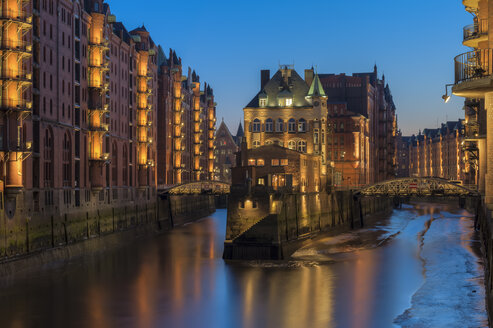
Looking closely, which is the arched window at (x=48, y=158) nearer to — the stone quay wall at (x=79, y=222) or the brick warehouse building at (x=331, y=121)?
the stone quay wall at (x=79, y=222)

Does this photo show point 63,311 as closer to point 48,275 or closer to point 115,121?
point 48,275

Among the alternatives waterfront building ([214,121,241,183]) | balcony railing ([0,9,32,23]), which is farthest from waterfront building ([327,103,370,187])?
balcony railing ([0,9,32,23])

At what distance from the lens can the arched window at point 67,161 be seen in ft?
213

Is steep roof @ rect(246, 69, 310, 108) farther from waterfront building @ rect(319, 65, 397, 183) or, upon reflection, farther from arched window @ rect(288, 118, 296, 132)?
waterfront building @ rect(319, 65, 397, 183)

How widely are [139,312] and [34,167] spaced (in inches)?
912

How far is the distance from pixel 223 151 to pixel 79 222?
4793 inches

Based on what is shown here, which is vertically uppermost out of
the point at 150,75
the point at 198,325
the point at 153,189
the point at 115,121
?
the point at 150,75

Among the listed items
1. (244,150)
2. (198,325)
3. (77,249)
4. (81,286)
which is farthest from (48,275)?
(244,150)

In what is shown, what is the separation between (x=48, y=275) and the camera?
5184cm

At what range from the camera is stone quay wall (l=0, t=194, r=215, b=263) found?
171ft

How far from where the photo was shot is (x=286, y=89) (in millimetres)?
93750

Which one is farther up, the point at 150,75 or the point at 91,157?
the point at 150,75

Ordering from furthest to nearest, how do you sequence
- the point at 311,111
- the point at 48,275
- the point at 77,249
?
1. the point at 311,111
2. the point at 77,249
3. the point at 48,275

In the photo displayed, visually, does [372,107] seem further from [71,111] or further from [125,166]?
[71,111]
